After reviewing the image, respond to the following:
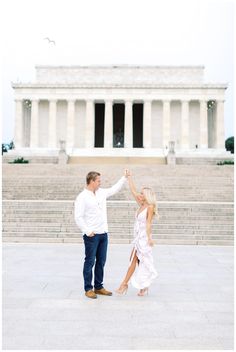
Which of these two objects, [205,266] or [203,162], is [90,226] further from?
[203,162]

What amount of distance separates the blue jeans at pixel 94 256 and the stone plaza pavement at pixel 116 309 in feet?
1.01

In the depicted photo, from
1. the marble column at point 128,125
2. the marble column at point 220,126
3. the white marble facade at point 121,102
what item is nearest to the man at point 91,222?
the white marble facade at point 121,102

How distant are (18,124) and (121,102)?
1496cm

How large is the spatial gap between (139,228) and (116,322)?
215 cm

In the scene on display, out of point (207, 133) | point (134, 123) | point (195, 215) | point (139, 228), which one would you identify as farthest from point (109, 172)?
point (134, 123)

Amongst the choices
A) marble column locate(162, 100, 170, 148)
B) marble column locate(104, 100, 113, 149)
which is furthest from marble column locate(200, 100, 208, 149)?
marble column locate(104, 100, 113, 149)

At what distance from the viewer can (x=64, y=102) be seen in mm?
60531

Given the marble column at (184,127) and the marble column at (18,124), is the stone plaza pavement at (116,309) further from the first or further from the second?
the marble column at (18,124)

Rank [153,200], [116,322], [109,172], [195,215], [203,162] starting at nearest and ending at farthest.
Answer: [116,322], [153,200], [195,215], [109,172], [203,162]

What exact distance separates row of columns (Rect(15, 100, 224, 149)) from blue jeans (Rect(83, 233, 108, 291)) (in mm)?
49079

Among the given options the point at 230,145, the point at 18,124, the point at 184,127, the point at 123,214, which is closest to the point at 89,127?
the point at 18,124

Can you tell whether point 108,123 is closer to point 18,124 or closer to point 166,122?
point 166,122

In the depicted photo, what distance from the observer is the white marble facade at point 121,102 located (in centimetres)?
5750

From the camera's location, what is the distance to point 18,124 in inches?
2346
